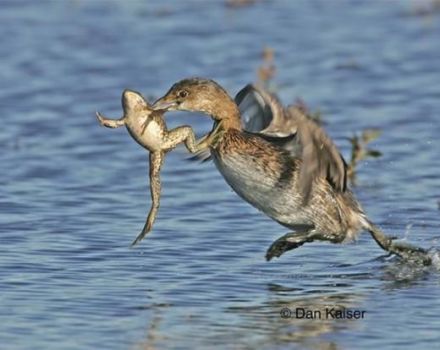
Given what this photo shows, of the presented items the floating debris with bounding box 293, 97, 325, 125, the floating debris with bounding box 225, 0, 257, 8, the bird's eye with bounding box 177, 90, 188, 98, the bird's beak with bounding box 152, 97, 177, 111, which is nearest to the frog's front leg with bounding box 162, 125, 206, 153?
the bird's beak with bounding box 152, 97, 177, 111

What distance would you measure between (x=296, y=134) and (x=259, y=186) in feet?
1.21

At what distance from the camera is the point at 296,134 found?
333 inches

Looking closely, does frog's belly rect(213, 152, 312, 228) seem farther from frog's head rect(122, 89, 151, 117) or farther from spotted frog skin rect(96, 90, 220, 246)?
frog's head rect(122, 89, 151, 117)

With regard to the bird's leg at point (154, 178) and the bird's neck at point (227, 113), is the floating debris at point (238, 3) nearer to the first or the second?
the bird's neck at point (227, 113)

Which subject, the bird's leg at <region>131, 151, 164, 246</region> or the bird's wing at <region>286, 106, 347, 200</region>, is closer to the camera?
the bird's leg at <region>131, 151, 164, 246</region>

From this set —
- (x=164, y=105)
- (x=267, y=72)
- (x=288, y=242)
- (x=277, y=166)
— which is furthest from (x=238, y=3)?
(x=164, y=105)

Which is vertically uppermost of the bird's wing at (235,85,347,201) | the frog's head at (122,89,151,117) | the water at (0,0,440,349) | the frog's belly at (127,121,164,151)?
the frog's head at (122,89,151,117)

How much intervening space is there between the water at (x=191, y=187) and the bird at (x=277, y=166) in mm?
252

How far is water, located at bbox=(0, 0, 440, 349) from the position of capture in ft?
24.4

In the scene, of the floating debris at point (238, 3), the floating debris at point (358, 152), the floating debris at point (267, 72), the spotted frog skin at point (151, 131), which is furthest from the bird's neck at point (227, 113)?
the floating debris at point (238, 3)

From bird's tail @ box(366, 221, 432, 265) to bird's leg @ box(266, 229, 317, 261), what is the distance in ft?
1.50

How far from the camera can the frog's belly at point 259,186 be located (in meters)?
8.39

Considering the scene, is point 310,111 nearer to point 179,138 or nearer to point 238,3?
point 179,138

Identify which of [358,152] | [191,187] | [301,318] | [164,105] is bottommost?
[301,318]
